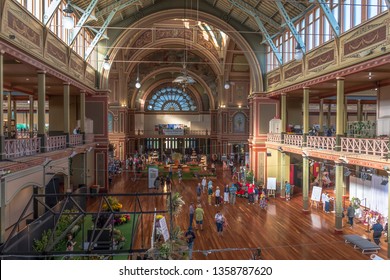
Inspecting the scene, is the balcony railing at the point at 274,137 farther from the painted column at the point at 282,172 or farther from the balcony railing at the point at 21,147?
the balcony railing at the point at 21,147

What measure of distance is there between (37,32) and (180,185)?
16.7 meters

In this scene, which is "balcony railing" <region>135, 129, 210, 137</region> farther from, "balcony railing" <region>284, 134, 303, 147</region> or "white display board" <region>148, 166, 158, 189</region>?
→ "balcony railing" <region>284, 134, 303, 147</region>

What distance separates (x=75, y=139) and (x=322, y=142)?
13.6m

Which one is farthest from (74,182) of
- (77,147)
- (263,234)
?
(263,234)

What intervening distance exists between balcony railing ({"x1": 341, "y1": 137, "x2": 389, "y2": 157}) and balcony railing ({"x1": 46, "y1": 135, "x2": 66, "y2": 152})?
42.8 ft

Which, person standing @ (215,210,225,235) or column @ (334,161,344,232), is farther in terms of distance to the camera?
column @ (334,161,344,232)

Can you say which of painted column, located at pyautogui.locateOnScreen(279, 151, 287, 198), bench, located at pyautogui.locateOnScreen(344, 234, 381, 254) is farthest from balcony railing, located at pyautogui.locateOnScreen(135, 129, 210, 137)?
bench, located at pyautogui.locateOnScreen(344, 234, 381, 254)

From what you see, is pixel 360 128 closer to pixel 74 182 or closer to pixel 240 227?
pixel 240 227

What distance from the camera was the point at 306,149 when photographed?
1858 centimetres

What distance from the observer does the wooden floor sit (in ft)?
40.3

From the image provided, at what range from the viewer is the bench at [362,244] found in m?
12.5

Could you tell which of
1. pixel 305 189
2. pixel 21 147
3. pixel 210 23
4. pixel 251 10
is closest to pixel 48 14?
pixel 21 147

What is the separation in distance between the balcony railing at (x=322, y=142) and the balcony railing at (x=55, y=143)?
42.5ft

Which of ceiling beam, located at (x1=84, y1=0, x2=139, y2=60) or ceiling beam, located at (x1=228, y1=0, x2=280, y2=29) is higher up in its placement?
ceiling beam, located at (x1=228, y1=0, x2=280, y2=29)
